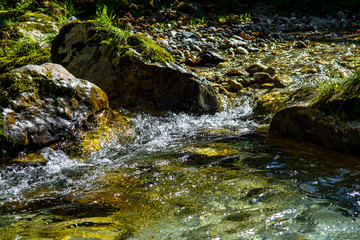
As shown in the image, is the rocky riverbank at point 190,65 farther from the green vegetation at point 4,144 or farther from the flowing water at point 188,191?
the flowing water at point 188,191

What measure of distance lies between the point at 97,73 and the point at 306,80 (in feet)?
12.6

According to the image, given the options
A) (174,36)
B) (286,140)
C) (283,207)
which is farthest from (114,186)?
(174,36)

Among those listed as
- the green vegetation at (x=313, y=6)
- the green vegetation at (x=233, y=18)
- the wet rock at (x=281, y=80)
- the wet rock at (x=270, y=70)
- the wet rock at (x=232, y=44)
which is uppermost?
the green vegetation at (x=313, y=6)

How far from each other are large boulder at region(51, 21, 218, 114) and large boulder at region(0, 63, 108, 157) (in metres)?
0.77

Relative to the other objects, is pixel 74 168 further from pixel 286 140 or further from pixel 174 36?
pixel 174 36

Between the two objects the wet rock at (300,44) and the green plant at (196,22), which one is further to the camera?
the green plant at (196,22)

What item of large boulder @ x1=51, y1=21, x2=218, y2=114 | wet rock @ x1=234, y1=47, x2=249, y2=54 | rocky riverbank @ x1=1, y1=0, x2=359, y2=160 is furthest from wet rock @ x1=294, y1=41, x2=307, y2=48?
large boulder @ x1=51, y1=21, x2=218, y2=114

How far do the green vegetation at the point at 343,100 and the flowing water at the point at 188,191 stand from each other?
43 cm

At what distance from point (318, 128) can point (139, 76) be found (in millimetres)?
2622

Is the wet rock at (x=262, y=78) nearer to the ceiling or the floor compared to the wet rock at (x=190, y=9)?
nearer to the floor

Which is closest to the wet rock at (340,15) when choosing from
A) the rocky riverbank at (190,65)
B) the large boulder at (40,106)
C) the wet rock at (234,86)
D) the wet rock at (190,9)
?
the rocky riverbank at (190,65)

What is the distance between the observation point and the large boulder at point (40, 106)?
330cm

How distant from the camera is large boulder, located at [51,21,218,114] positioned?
4793 millimetres

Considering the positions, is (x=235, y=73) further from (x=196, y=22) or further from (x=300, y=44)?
(x=196, y=22)
